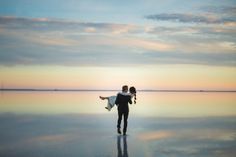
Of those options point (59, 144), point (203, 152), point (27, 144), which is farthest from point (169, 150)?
point (27, 144)

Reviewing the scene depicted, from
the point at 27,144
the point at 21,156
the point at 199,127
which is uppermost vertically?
the point at 199,127

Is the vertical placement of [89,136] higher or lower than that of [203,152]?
higher

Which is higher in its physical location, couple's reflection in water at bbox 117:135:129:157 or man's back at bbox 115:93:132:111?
man's back at bbox 115:93:132:111

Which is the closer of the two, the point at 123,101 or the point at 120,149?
the point at 120,149

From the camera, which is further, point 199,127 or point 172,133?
point 199,127

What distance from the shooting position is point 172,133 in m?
15.4

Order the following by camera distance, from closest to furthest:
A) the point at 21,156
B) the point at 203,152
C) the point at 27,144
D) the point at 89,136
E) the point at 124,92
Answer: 1. the point at 21,156
2. the point at 203,152
3. the point at 27,144
4. the point at 89,136
5. the point at 124,92

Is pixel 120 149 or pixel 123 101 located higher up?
pixel 123 101

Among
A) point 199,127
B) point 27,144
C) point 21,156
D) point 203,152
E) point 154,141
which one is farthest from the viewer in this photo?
point 199,127

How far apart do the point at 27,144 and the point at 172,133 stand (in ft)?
18.5

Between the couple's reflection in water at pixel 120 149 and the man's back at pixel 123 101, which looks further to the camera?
the man's back at pixel 123 101

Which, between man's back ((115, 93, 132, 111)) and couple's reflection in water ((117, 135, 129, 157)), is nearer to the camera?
couple's reflection in water ((117, 135, 129, 157))

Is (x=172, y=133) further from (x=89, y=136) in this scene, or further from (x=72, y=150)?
(x=72, y=150)

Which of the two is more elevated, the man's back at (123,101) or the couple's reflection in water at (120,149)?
the man's back at (123,101)
